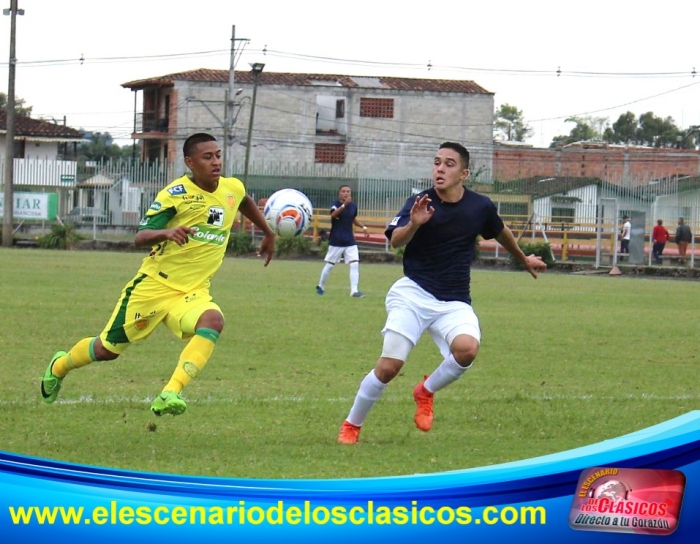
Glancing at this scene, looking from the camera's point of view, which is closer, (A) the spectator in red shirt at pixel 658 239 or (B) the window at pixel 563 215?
(A) the spectator in red shirt at pixel 658 239

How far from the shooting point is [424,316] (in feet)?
25.4

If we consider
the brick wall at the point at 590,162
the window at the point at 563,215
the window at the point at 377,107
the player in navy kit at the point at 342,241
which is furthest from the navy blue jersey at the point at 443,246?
the brick wall at the point at 590,162

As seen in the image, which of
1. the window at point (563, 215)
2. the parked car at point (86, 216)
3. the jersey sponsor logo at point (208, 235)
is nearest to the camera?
the jersey sponsor logo at point (208, 235)

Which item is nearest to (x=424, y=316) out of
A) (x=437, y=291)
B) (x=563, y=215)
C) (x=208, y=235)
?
(x=437, y=291)

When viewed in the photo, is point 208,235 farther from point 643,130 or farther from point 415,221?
point 643,130

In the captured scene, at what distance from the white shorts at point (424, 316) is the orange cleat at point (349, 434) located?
67 cm

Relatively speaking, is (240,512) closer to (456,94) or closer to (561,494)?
(561,494)

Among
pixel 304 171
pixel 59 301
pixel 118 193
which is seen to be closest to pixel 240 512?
pixel 59 301

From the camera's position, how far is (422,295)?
7.78 meters

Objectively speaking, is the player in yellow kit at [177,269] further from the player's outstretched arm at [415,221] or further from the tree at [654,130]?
the tree at [654,130]

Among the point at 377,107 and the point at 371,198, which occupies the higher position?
the point at 377,107

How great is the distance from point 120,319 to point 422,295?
6.84 feet

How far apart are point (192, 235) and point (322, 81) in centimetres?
7154

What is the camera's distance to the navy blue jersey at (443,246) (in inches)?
308
